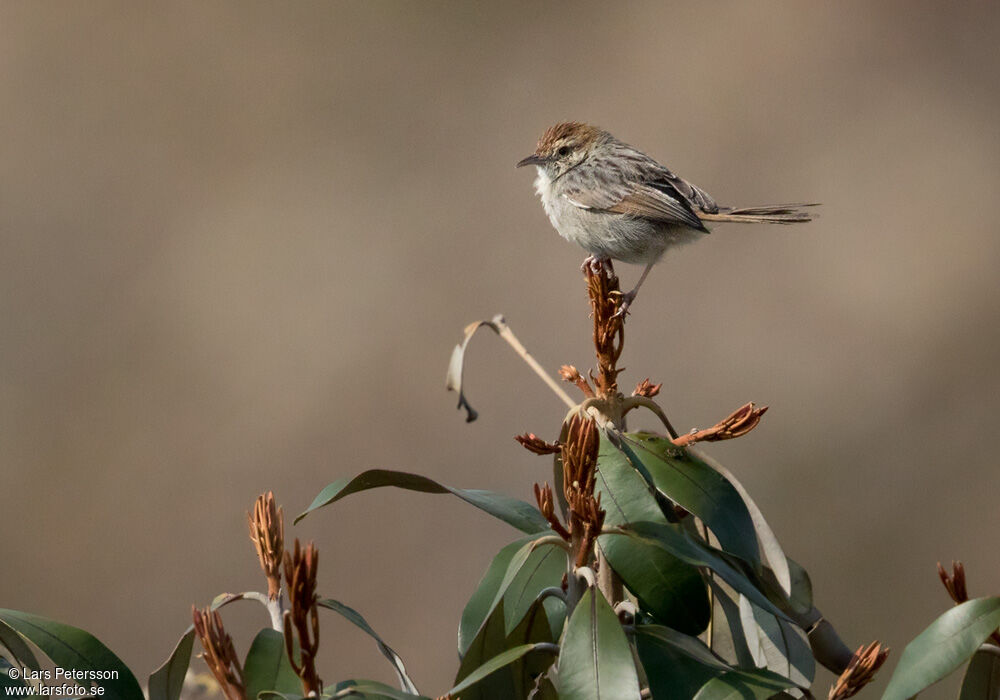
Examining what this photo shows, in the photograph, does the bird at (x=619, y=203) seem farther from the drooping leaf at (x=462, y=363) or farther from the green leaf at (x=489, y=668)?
the green leaf at (x=489, y=668)

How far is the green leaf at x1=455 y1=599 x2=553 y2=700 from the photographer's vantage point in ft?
4.56

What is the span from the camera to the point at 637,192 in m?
3.52

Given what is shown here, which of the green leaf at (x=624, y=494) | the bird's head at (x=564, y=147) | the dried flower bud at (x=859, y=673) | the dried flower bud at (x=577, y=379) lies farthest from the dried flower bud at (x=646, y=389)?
the bird's head at (x=564, y=147)

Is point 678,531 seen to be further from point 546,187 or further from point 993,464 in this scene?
Result: point 993,464

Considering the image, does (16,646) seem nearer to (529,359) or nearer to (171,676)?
(171,676)

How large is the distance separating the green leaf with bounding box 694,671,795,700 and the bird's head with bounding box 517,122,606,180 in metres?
2.72

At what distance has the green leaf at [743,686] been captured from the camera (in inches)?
47.4

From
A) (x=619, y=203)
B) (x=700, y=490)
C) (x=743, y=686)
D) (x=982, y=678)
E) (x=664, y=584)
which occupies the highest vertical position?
(x=619, y=203)

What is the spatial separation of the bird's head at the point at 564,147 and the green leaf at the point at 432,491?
232 centimetres

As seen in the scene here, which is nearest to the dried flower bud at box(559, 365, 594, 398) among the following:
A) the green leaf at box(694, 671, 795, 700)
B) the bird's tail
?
the green leaf at box(694, 671, 795, 700)

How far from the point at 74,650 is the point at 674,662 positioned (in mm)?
817

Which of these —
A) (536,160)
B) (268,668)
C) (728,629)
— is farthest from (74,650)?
(536,160)

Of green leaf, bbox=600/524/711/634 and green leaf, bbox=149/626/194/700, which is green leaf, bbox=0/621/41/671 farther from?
green leaf, bbox=600/524/711/634

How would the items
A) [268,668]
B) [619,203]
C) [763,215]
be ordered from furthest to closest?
[619,203] → [763,215] → [268,668]
